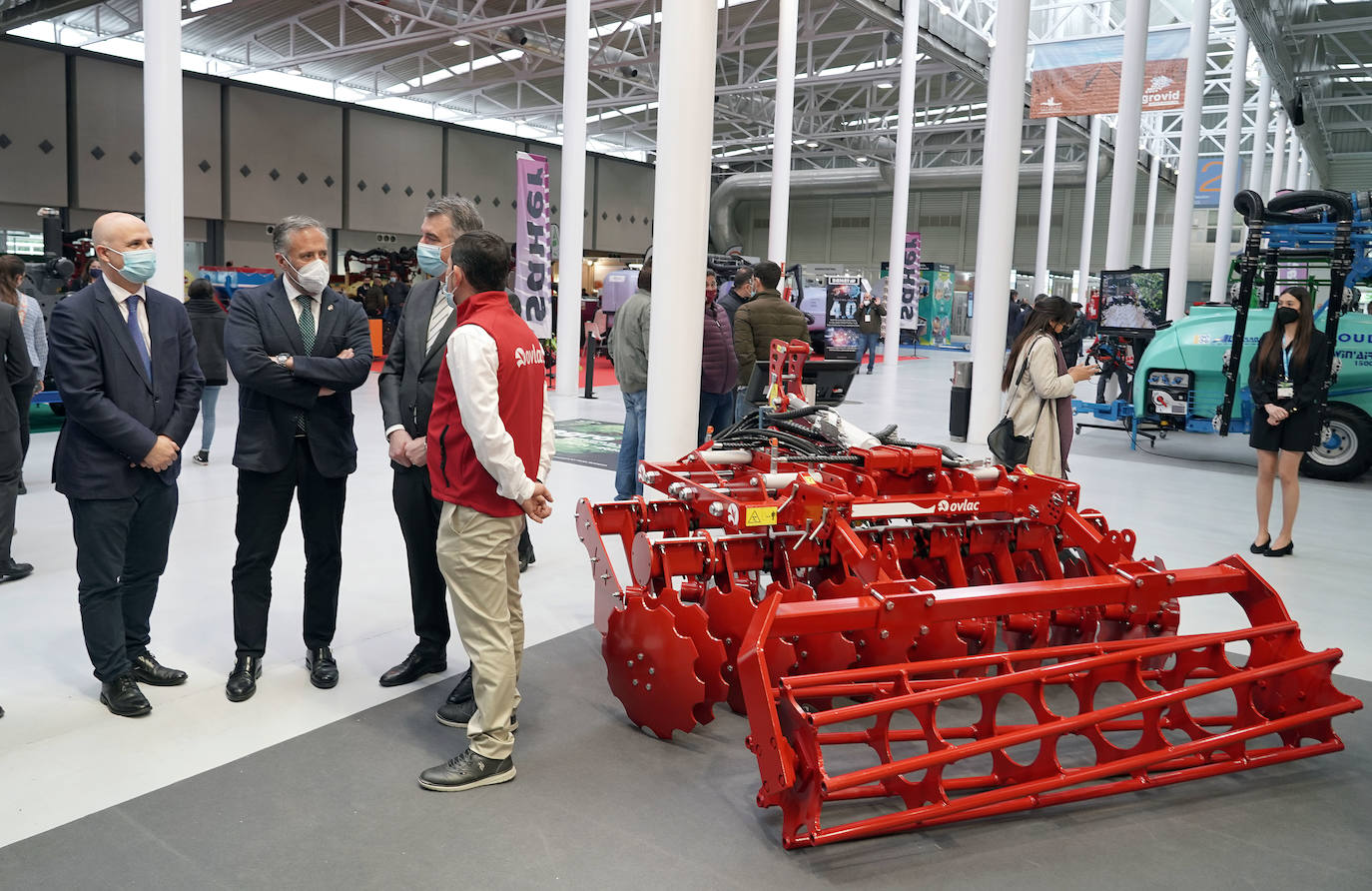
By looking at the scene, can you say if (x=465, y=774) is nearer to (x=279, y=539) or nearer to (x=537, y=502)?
(x=537, y=502)

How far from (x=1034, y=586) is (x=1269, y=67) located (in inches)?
847

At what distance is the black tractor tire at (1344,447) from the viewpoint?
333 inches

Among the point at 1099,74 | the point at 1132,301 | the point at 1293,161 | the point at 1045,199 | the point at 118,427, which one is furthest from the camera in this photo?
the point at 1293,161

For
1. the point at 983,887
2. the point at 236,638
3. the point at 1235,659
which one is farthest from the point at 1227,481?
the point at 236,638

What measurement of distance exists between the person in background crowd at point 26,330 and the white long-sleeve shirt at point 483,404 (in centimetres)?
269

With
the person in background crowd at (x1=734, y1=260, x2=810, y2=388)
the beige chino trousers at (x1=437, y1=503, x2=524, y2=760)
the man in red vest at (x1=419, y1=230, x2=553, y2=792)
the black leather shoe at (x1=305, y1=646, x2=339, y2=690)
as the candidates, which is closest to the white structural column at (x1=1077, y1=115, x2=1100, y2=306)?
the person in background crowd at (x1=734, y1=260, x2=810, y2=388)

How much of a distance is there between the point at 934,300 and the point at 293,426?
25.8 m

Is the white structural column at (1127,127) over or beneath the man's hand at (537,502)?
over

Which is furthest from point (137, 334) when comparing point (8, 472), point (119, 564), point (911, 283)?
point (911, 283)

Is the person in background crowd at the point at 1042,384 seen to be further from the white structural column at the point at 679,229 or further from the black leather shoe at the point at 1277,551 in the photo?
the white structural column at the point at 679,229

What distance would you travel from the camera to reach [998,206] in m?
9.26

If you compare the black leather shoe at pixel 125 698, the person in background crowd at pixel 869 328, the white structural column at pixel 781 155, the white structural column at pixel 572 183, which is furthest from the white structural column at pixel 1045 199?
the black leather shoe at pixel 125 698

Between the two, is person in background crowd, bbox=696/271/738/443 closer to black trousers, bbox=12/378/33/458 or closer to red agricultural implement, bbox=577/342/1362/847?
red agricultural implement, bbox=577/342/1362/847

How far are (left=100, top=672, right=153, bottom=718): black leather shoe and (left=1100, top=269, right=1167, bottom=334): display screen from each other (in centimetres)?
993
